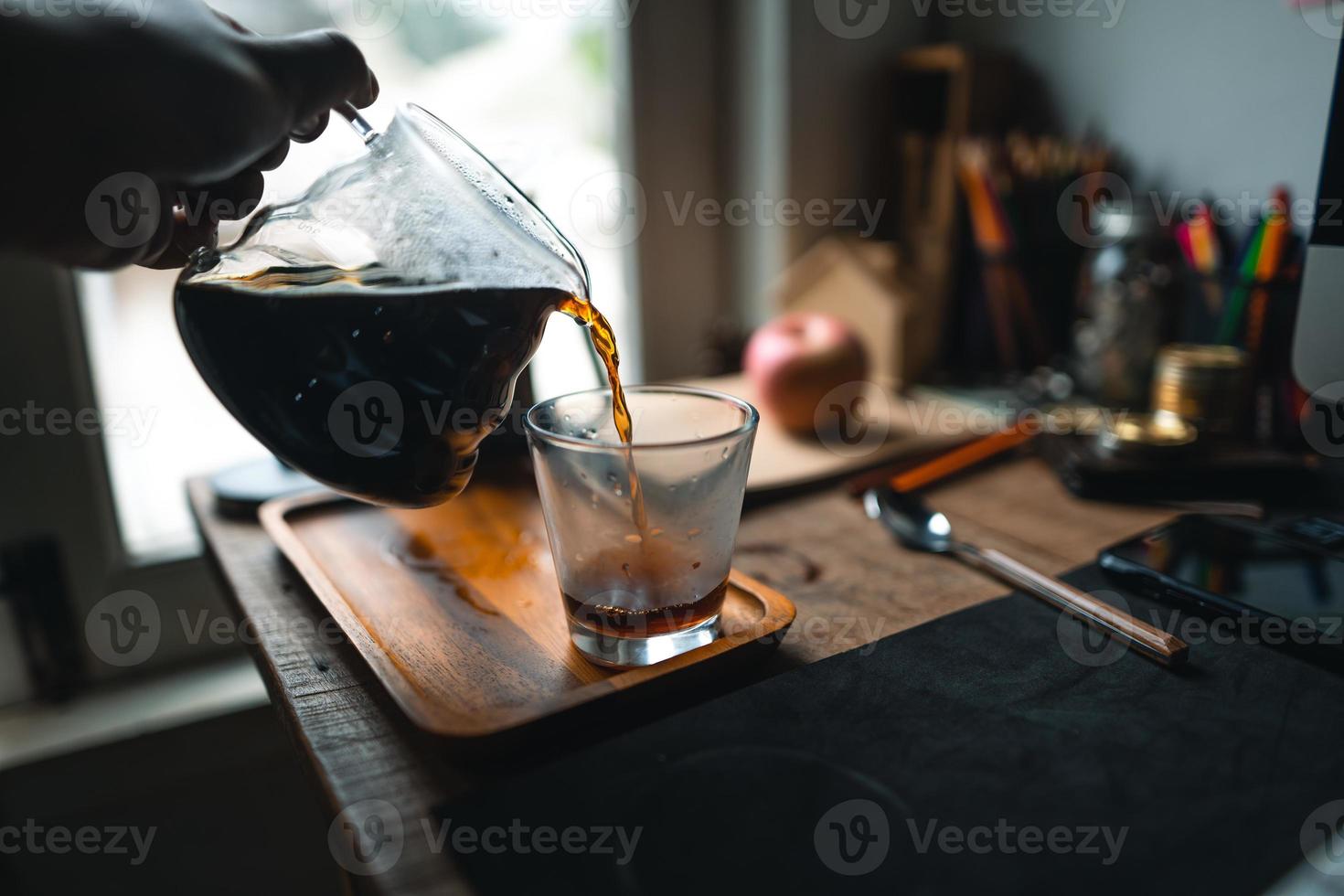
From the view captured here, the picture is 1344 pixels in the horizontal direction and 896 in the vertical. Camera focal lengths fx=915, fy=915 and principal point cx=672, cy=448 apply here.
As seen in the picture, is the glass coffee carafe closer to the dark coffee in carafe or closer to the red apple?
the dark coffee in carafe

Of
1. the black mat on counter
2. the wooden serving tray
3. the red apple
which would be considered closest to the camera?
the black mat on counter

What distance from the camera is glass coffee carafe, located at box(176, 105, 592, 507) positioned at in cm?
48

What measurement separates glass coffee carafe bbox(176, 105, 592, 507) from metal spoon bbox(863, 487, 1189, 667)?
0.32 m

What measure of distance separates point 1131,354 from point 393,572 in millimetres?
769

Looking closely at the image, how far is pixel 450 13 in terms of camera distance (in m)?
1.03

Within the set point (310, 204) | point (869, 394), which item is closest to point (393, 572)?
point (310, 204)

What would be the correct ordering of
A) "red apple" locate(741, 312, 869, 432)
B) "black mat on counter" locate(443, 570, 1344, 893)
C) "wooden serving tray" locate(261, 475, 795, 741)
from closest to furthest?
"black mat on counter" locate(443, 570, 1344, 893)
"wooden serving tray" locate(261, 475, 795, 741)
"red apple" locate(741, 312, 869, 432)

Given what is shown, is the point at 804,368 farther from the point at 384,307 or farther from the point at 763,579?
the point at 384,307

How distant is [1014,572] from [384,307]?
437 mm

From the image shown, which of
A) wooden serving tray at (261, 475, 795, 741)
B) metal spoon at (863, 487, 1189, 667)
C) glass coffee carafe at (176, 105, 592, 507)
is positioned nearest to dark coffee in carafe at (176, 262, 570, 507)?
glass coffee carafe at (176, 105, 592, 507)

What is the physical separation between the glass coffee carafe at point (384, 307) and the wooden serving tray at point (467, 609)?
0.10 metres

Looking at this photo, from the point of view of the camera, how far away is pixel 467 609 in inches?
23.2

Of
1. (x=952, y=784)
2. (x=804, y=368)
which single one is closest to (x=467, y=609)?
(x=952, y=784)

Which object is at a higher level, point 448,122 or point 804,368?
point 448,122
